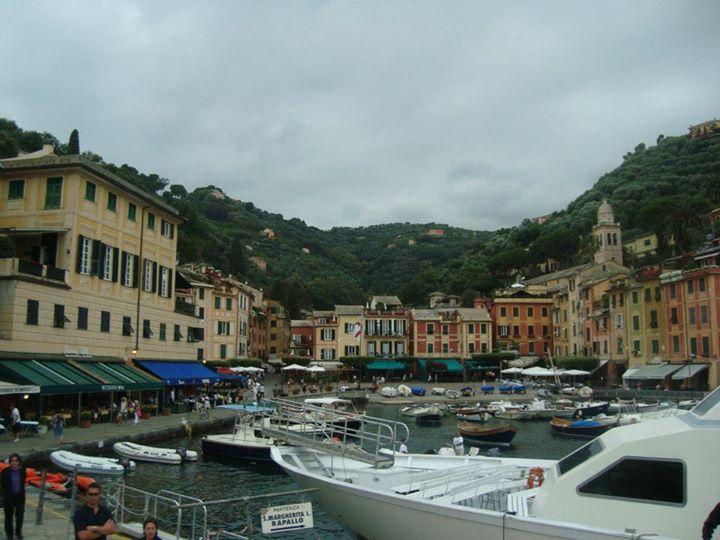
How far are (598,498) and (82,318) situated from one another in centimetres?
3393

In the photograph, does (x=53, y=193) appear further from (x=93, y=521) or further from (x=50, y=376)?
(x=93, y=521)

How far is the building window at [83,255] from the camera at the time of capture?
37.4m

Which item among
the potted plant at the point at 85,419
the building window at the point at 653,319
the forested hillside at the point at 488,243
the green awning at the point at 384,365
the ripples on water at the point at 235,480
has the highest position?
the forested hillside at the point at 488,243

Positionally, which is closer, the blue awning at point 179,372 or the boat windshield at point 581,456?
the boat windshield at point 581,456

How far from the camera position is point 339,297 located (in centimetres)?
14450

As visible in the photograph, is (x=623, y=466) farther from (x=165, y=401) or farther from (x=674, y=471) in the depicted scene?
(x=165, y=401)

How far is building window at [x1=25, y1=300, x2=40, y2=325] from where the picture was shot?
33062 millimetres

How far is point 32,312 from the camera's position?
33.3m

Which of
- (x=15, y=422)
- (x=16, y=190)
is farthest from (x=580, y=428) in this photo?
(x=16, y=190)

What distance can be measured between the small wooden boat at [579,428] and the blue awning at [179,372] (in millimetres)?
25970

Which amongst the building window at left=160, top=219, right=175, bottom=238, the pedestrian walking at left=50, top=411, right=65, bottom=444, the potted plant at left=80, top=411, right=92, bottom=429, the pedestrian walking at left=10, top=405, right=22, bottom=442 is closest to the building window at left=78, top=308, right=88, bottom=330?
the potted plant at left=80, top=411, right=92, bottom=429

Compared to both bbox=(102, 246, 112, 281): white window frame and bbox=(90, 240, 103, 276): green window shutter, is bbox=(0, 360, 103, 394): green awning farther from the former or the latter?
bbox=(102, 246, 112, 281): white window frame

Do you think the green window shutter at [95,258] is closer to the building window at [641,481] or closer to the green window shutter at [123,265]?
the green window shutter at [123,265]

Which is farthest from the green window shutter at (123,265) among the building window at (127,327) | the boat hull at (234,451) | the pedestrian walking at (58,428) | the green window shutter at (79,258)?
the boat hull at (234,451)
